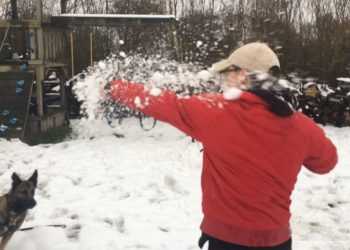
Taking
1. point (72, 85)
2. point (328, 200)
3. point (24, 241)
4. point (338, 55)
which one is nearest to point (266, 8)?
point (338, 55)

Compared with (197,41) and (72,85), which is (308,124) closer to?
(197,41)

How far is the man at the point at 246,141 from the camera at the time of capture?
218cm

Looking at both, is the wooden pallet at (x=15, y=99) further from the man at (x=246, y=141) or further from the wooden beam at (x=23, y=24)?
the man at (x=246, y=141)

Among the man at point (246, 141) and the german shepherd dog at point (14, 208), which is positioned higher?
the man at point (246, 141)

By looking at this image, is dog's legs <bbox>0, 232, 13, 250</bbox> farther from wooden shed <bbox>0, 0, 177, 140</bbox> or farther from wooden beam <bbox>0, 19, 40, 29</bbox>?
wooden beam <bbox>0, 19, 40, 29</bbox>

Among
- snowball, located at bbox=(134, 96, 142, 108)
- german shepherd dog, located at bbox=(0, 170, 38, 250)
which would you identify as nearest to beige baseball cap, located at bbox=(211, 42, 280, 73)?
snowball, located at bbox=(134, 96, 142, 108)

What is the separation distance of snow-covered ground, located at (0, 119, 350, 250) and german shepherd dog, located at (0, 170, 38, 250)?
8.5 inches

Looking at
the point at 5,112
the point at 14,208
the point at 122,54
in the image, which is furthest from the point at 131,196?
the point at 122,54

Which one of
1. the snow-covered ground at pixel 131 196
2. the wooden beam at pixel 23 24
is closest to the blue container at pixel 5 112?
the snow-covered ground at pixel 131 196

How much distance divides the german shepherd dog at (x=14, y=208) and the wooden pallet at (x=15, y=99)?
581 cm

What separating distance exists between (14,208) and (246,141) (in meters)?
3.50

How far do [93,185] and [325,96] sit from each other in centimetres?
744

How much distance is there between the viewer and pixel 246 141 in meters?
2.20

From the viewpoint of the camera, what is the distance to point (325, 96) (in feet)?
41.4
